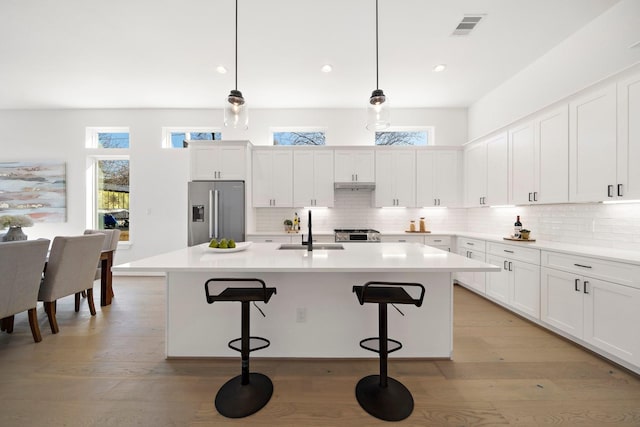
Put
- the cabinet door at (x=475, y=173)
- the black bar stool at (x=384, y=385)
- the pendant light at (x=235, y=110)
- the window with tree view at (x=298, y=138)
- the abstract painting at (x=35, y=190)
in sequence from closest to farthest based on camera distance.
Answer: the black bar stool at (x=384, y=385), the pendant light at (x=235, y=110), the cabinet door at (x=475, y=173), the abstract painting at (x=35, y=190), the window with tree view at (x=298, y=138)

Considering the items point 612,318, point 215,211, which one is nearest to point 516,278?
point 612,318

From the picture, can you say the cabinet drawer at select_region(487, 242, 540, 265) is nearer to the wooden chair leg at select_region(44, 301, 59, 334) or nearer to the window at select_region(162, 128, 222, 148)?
the window at select_region(162, 128, 222, 148)

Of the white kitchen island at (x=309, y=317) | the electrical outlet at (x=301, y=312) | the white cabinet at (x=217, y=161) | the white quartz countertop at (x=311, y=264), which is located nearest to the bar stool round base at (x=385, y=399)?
the white kitchen island at (x=309, y=317)

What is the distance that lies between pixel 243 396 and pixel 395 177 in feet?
13.1

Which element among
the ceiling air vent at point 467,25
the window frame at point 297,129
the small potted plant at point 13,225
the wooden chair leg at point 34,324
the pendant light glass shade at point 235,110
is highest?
the ceiling air vent at point 467,25

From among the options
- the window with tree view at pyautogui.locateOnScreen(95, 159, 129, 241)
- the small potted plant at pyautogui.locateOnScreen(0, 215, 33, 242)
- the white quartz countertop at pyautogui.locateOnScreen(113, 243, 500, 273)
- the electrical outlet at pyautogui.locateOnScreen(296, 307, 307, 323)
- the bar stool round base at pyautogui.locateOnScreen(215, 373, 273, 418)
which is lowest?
the bar stool round base at pyautogui.locateOnScreen(215, 373, 273, 418)

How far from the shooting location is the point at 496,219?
14.2ft

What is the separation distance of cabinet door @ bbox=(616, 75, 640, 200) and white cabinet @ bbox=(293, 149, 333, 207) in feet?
11.3

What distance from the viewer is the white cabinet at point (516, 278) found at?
294 cm

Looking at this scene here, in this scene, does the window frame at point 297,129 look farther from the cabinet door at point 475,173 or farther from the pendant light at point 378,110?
the pendant light at point 378,110

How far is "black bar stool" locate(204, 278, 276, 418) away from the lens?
1698 mm

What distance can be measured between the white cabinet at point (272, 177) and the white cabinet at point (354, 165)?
853mm

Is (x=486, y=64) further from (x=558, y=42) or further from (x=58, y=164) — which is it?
(x=58, y=164)

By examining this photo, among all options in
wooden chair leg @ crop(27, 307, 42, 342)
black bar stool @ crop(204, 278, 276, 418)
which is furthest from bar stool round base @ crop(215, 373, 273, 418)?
wooden chair leg @ crop(27, 307, 42, 342)
